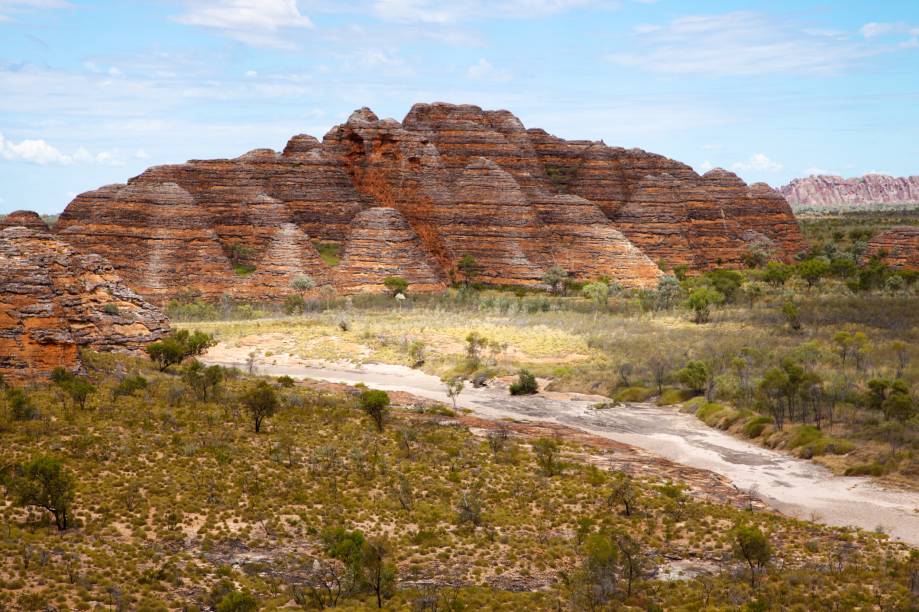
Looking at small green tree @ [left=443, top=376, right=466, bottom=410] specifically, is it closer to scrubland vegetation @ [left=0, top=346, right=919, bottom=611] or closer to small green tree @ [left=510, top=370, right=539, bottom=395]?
small green tree @ [left=510, top=370, right=539, bottom=395]

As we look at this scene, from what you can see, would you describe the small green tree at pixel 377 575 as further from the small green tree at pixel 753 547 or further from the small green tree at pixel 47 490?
the small green tree at pixel 753 547

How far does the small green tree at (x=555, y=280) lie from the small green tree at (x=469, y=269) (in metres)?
5.54

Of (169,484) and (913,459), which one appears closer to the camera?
(169,484)

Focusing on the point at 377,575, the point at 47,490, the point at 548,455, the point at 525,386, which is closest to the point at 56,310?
the point at 47,490

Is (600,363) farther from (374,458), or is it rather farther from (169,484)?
(169,484)

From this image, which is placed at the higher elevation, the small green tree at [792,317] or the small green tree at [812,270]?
the small green tree at [812,270]

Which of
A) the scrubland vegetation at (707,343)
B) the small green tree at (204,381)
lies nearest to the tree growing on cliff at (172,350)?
the small green tree at (204,381)

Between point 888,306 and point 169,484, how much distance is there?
4882 cm

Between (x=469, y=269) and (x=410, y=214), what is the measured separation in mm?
7302

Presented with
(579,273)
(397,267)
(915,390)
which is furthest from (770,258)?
(915,390)

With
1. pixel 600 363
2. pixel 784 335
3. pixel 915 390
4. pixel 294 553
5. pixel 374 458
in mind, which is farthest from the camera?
pixel 784 335

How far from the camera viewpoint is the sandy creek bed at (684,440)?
2502 centimetres

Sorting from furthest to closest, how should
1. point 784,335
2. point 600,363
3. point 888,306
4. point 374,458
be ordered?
point 888,306 → point 784,335 → point 600,363 → point 374,458

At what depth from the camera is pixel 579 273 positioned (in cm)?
7506
